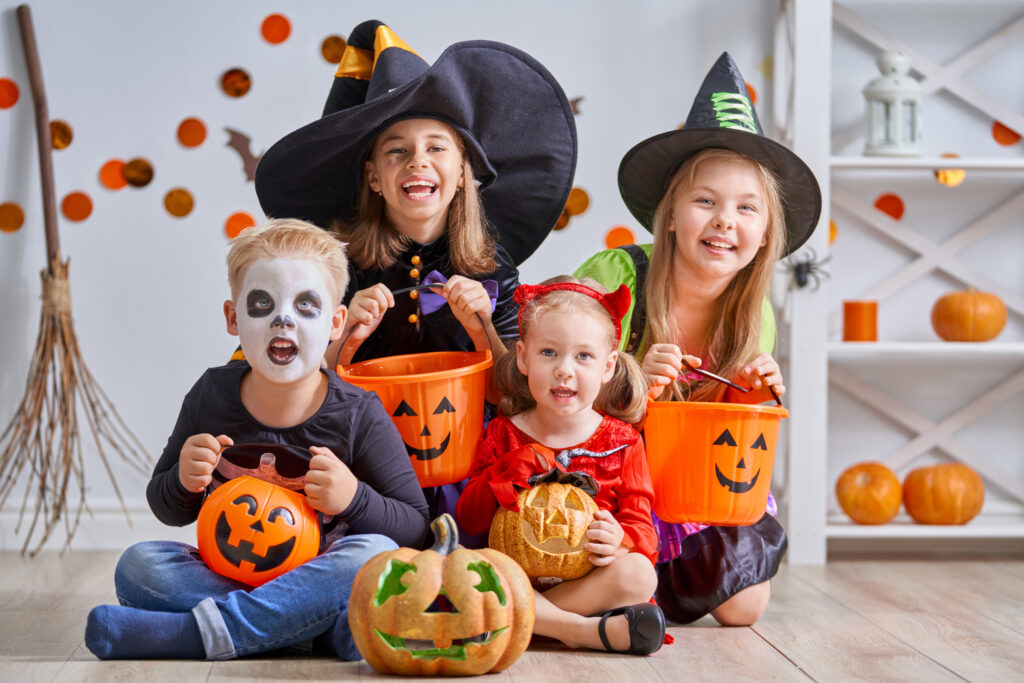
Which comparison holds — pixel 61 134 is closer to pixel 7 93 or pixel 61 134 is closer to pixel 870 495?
pixel 7 93

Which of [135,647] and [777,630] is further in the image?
[777,630]

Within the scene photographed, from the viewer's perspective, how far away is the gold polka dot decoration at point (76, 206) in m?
3.01

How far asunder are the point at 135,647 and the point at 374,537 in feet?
1.25

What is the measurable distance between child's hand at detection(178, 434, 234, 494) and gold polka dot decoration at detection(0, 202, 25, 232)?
5.55 feet

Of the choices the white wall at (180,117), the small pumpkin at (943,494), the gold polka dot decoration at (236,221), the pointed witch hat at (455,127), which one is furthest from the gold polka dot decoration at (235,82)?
the small pumpkin at (943,494)

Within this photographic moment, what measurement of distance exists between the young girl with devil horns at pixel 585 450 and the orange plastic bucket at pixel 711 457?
5cm

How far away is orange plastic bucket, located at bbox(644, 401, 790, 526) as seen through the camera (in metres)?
1.79

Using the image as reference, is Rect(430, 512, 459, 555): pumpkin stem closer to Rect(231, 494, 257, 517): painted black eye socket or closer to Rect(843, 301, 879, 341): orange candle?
Rect(231, 494, 257, 517): painted black eye socket

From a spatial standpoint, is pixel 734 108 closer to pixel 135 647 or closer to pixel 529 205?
pixel 529 205

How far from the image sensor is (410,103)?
196 cm

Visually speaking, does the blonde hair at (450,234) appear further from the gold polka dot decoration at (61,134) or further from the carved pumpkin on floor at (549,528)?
the gold polka dot decoration at (61,134)

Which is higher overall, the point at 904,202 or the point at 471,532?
the point at 904,202

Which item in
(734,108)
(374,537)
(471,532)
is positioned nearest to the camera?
(374,537)

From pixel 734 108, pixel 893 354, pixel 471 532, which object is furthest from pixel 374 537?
pixel 893 354
